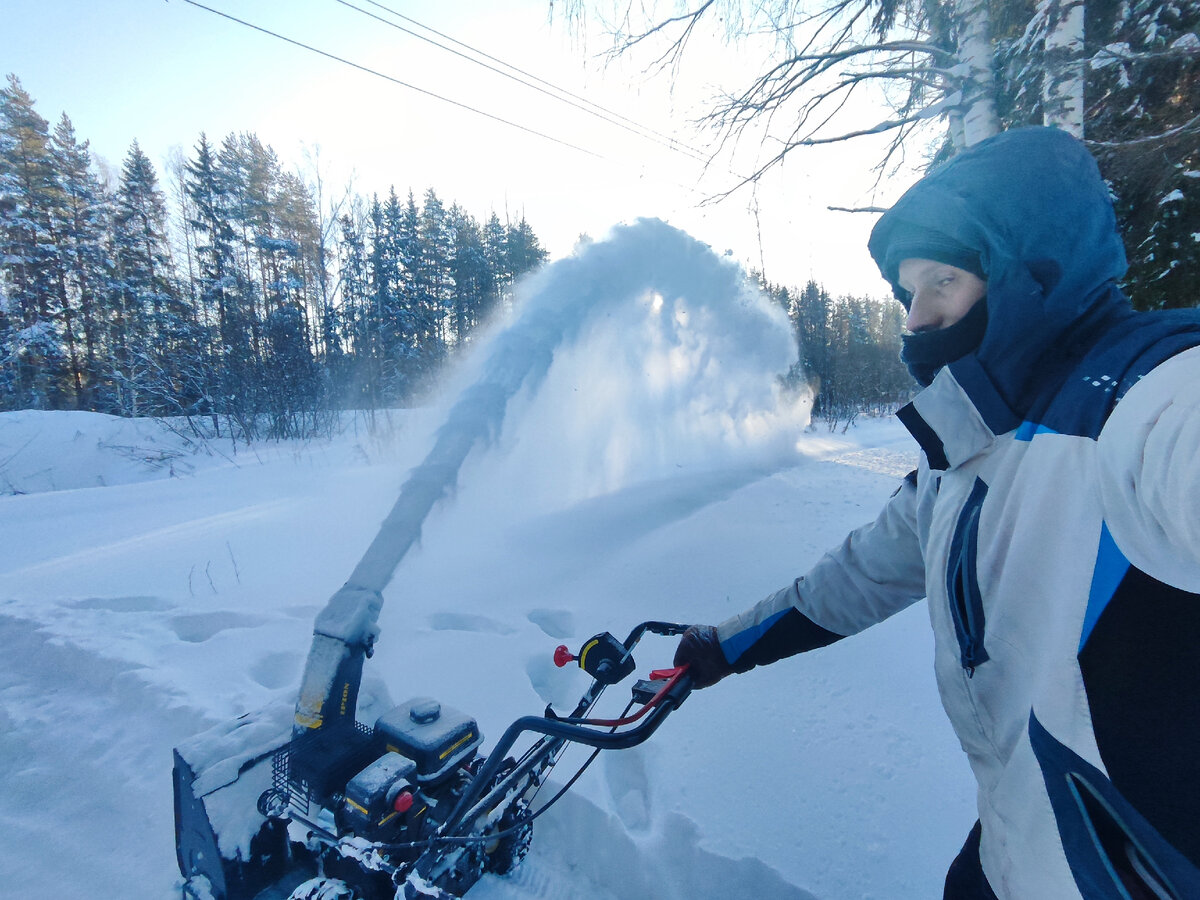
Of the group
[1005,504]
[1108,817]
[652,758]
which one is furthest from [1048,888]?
[652,758]

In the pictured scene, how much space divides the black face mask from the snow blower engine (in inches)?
43.9

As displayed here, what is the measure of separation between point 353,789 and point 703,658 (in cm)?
130

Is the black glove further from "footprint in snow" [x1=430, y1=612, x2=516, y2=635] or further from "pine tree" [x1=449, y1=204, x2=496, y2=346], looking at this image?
"pine tree" [x1=449, y1=204, x2=496, y2=346]

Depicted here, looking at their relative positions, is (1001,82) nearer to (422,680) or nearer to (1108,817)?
(1108,817)

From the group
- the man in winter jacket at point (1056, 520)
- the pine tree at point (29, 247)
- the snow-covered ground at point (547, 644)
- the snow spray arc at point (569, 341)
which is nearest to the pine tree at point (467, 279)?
the pine tree at point (29, 247)

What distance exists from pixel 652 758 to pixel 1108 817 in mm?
2021

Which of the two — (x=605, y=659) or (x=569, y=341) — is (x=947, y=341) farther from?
(x=569, y=341)

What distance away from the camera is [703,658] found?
66.2 inches

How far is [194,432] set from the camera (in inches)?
596

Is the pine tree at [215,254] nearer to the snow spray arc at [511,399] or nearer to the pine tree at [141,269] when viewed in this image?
the pine tree at [141,269]

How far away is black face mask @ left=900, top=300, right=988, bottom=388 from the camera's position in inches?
45.5

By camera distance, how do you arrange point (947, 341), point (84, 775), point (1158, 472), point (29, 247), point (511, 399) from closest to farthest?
point (1158, 472) → point (947, 341) → point (84, 775) → point (511, 399) → point (29, 247)

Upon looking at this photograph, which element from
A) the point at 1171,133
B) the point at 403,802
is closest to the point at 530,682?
the point at 403,802

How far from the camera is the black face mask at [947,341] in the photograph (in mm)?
1156
